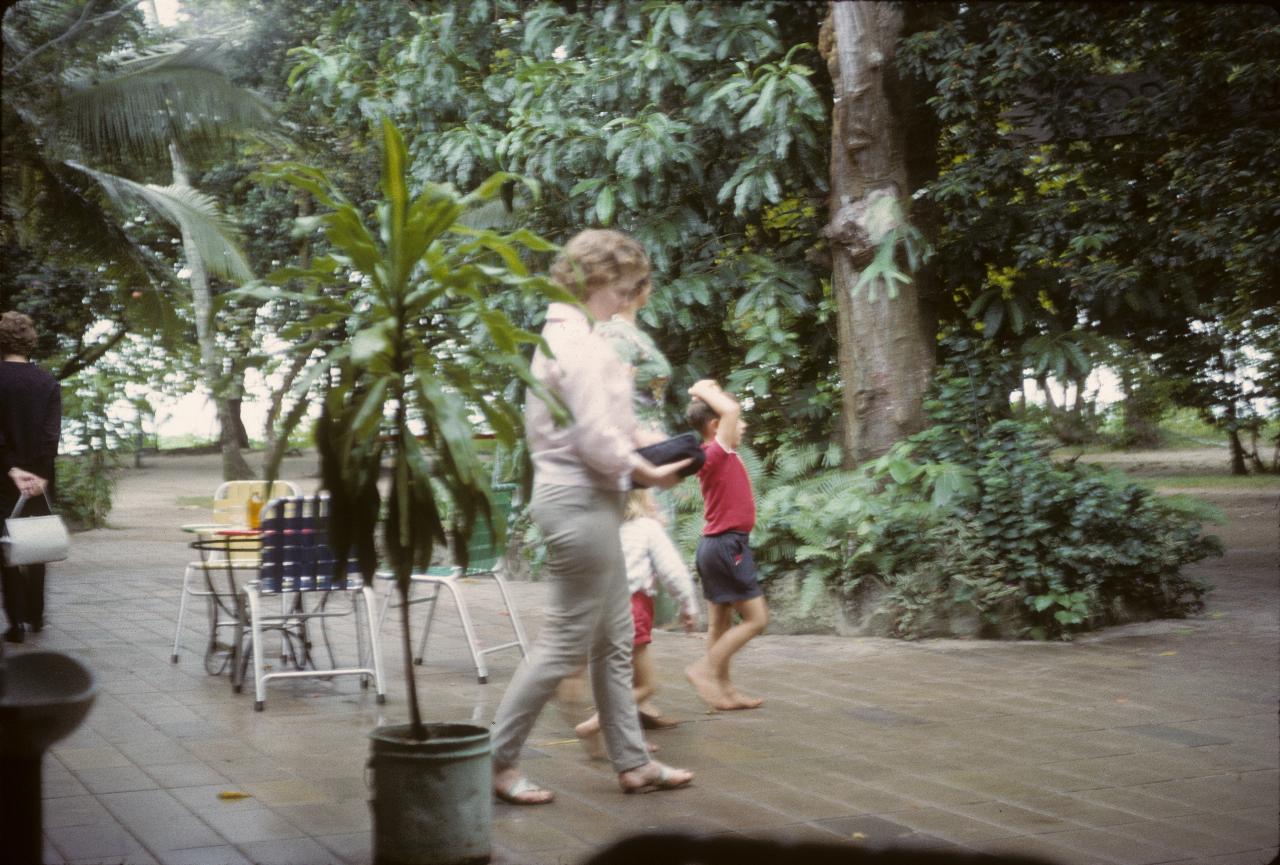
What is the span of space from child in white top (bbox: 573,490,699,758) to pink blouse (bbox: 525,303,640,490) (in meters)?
1.24

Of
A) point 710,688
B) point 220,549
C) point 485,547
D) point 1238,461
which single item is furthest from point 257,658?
point 1238,461

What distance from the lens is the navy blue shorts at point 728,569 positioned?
6.04 meters

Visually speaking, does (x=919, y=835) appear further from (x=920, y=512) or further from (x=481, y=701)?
(x=920, y=512)

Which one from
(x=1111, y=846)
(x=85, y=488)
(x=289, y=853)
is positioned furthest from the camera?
(x=85, y=488)

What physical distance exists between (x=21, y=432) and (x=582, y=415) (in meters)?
5.20

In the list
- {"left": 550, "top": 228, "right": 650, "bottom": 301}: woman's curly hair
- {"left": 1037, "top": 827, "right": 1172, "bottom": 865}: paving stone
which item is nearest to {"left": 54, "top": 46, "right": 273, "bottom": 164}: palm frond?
{"left": 550, "top": 228, "right": 650, "bottom": 301}: woman's curly hair

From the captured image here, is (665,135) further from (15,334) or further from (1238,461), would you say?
(1238,461)

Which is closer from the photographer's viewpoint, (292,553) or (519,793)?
(519,793)

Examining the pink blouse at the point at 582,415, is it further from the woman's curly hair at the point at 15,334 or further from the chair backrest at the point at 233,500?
the woman's curly hair at the point at 15,334

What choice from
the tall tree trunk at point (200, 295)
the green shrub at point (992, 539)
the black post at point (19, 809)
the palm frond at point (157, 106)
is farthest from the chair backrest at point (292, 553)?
the palm frond at point (157, 106)

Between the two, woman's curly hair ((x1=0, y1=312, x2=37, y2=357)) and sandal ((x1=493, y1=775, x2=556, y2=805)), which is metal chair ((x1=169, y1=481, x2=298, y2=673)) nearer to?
woman's curly hair ((x1=0, y1=312, x2=37, y2=357))

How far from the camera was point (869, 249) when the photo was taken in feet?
31.4

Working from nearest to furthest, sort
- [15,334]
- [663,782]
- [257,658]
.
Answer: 1. [663,782]
2. [257,658]
3. [15,334]

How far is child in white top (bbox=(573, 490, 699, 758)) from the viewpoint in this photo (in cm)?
559
